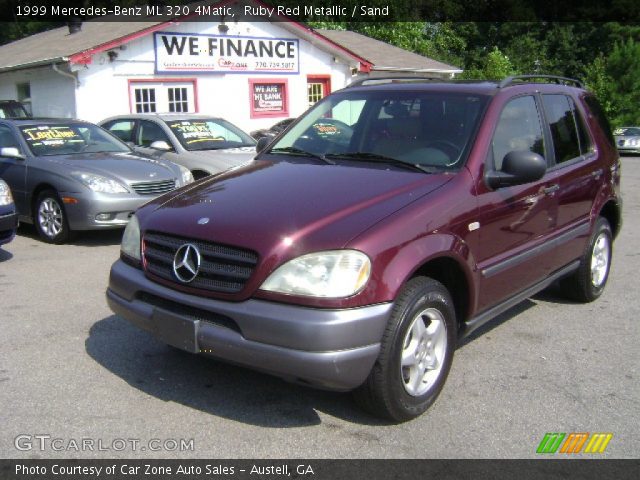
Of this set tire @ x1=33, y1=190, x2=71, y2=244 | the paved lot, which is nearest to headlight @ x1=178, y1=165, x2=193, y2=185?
tire @ x1=33, y1=190, x2=71, y2=244

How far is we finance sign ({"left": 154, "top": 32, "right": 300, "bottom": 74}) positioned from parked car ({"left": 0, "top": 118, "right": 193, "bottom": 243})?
26.6ft

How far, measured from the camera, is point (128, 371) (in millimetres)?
4207

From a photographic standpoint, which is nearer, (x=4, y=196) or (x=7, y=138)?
(x=4, y=196)

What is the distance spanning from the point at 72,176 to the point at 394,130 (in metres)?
4.93

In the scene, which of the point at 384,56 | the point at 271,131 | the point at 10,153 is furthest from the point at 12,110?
the point at 384,56

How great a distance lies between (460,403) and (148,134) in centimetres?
829

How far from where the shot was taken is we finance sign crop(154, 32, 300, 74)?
16859 millimetres

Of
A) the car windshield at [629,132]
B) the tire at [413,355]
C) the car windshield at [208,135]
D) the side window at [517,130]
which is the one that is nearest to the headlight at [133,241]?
the tire at [413,355]

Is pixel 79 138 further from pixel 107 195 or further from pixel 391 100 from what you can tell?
pixel 391 100

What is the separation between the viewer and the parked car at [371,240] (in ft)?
10.5

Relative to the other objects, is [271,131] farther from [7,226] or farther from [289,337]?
[289,337]

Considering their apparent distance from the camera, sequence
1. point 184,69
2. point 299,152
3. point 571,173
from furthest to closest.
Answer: point 184,69
point 571,173
point 299,152

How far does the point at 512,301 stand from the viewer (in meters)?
4.44

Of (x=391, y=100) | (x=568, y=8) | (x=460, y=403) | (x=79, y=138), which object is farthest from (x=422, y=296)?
(x=568, y=8)
